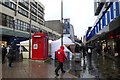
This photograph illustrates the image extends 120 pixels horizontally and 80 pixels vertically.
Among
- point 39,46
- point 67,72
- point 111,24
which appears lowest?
point 67,72

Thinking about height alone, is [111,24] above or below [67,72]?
above

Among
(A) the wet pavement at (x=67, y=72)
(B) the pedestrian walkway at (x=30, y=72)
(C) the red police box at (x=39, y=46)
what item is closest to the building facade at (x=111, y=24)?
(A) the wet pavement at (x=67, y=72)

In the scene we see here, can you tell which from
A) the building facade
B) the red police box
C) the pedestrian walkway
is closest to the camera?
the pedestrian walkway

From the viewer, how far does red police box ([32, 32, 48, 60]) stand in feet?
72.7

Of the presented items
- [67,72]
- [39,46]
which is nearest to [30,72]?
[67,72]

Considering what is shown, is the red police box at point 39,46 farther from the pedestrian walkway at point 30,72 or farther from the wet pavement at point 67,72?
the pedestrian walkway at point 30,72

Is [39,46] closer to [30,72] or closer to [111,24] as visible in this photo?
[111,24]

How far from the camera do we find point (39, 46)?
22.4 m

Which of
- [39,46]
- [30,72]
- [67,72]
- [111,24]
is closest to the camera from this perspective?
[30,72]

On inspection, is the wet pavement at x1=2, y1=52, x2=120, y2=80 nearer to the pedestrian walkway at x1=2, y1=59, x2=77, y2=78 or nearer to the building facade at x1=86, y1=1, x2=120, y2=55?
the pedestrian walkway at x1=2, y1=59, x2=77, y2=78

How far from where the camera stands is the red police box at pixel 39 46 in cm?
2216

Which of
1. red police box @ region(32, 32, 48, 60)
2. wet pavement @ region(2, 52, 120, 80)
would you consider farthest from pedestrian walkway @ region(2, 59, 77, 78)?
red police box @ region(32, 32, 48, 60)

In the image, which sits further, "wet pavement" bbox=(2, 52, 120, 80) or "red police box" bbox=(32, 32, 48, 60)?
"red police box" bbox=(32, 32, 48, 60)

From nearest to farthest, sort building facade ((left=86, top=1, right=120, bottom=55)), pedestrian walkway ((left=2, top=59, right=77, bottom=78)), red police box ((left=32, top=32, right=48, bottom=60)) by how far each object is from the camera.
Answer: pedestrian walkway ((left=2, top=59, right=77, bottom=78)), building facade ((left=86, top=1, right=120, bottom=55)), red police box ((left=32, top=32, right=48, bottom=60))
